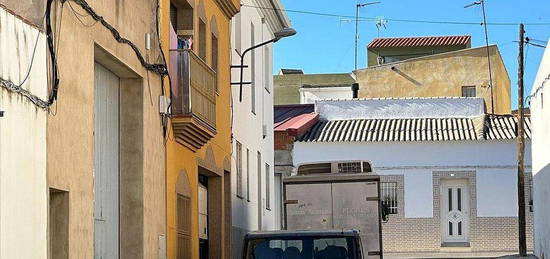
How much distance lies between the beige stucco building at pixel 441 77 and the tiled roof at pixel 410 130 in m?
7.70

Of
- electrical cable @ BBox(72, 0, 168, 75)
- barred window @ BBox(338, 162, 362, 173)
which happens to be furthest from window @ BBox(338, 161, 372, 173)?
electrical cable @ BBox(72, 0, 168, 75)

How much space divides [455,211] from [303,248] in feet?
83.7

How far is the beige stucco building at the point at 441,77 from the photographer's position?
51500 mm

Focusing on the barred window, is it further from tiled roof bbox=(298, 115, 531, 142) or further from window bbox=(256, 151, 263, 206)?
tiled roof bbox=(298, 115, 531, 142)

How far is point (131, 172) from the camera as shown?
51.0ft

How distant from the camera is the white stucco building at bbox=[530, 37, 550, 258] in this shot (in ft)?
91.8

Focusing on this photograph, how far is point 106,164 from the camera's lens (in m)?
15.0

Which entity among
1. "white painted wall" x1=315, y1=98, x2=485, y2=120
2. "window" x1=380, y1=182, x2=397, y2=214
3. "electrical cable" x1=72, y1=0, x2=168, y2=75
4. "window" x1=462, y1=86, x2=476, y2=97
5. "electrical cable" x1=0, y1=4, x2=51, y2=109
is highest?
"window" x1=462, y1=86, x2=476, y2=97

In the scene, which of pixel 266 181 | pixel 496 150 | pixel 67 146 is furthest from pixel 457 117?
pixel 67 146

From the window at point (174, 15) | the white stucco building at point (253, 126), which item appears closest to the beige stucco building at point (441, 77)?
the white stucco building at point (253, 126)

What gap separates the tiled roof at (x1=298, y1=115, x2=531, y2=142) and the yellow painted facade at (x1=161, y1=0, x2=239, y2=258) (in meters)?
18.7

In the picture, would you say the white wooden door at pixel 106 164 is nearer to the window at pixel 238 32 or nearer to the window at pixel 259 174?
the window at pixel 238 32

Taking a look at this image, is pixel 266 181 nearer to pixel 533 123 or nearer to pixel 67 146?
pixel 533 123

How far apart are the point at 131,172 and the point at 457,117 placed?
99.6 ft
